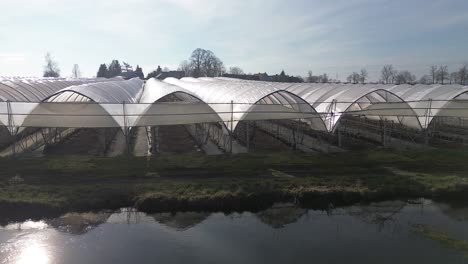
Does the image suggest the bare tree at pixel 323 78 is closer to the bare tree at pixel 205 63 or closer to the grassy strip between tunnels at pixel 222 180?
the bare tree at pixel 205 63

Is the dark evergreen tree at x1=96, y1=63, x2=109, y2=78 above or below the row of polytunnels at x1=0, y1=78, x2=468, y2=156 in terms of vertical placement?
above

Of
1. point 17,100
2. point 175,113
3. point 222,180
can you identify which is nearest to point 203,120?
point 175,113

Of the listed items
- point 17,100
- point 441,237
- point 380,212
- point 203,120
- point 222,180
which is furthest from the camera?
point 17,100

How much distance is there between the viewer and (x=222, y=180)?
1250cm

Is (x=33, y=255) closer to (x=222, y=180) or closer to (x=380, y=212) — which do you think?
(x=222, y=180)

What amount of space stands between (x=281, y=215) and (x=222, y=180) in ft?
8.61

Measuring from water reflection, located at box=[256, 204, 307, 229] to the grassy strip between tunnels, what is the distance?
42cm

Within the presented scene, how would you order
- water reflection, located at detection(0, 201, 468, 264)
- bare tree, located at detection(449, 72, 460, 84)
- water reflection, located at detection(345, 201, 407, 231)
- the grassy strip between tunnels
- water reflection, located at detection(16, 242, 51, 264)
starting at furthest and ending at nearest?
bare tree, located at detection(449, 72, 460, 84), the grassy strip between tunnels, water reflection, located at detection(345, 201, 407, 231), water reflection, located at detection(0, 201, 468, 264), water reflection, located at detection(16, 242, 51, 264)

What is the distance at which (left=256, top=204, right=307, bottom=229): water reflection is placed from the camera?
10188 millimetres

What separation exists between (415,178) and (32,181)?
12483mm

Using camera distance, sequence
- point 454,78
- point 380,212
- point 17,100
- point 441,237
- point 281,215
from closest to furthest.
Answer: point 441,237 → point 281,215 → point 380,212 → point 17,100 → point 454,78

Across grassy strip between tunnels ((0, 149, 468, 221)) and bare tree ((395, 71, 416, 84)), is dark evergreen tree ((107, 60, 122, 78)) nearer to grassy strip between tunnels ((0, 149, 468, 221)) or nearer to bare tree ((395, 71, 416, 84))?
bare tree ((395, 71, 416, 84))

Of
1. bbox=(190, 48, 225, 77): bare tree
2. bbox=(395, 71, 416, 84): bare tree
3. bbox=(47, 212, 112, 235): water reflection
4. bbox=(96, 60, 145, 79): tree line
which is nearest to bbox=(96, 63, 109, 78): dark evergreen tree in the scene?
bbox=(96, 60, 145, 79): tree line

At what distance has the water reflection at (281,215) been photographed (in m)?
10.2
